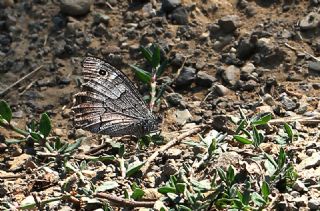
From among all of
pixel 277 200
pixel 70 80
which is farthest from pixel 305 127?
pixel 70 80

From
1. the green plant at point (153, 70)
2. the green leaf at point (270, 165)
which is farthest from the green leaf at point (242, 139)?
the green plant at point (153, 70)

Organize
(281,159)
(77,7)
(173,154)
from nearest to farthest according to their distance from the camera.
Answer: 1. (281,159)
2. (173,154)
3. (77,7)

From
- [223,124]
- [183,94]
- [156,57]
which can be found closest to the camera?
[223,124]

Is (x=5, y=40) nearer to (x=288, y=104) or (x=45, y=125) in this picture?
(x=45, y=125)

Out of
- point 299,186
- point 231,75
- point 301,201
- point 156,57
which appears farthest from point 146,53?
point 301,201

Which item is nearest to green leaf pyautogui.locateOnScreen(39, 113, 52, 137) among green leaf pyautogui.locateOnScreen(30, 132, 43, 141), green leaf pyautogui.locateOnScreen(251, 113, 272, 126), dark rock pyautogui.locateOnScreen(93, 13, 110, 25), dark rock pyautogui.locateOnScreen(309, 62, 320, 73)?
green leaf pyautogui.locateOnScreen(30, 132, 43, 141)

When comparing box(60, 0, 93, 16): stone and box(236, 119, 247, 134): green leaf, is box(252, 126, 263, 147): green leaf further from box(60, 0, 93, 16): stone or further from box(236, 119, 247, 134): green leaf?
box(60, 0, 93, 16): stone
